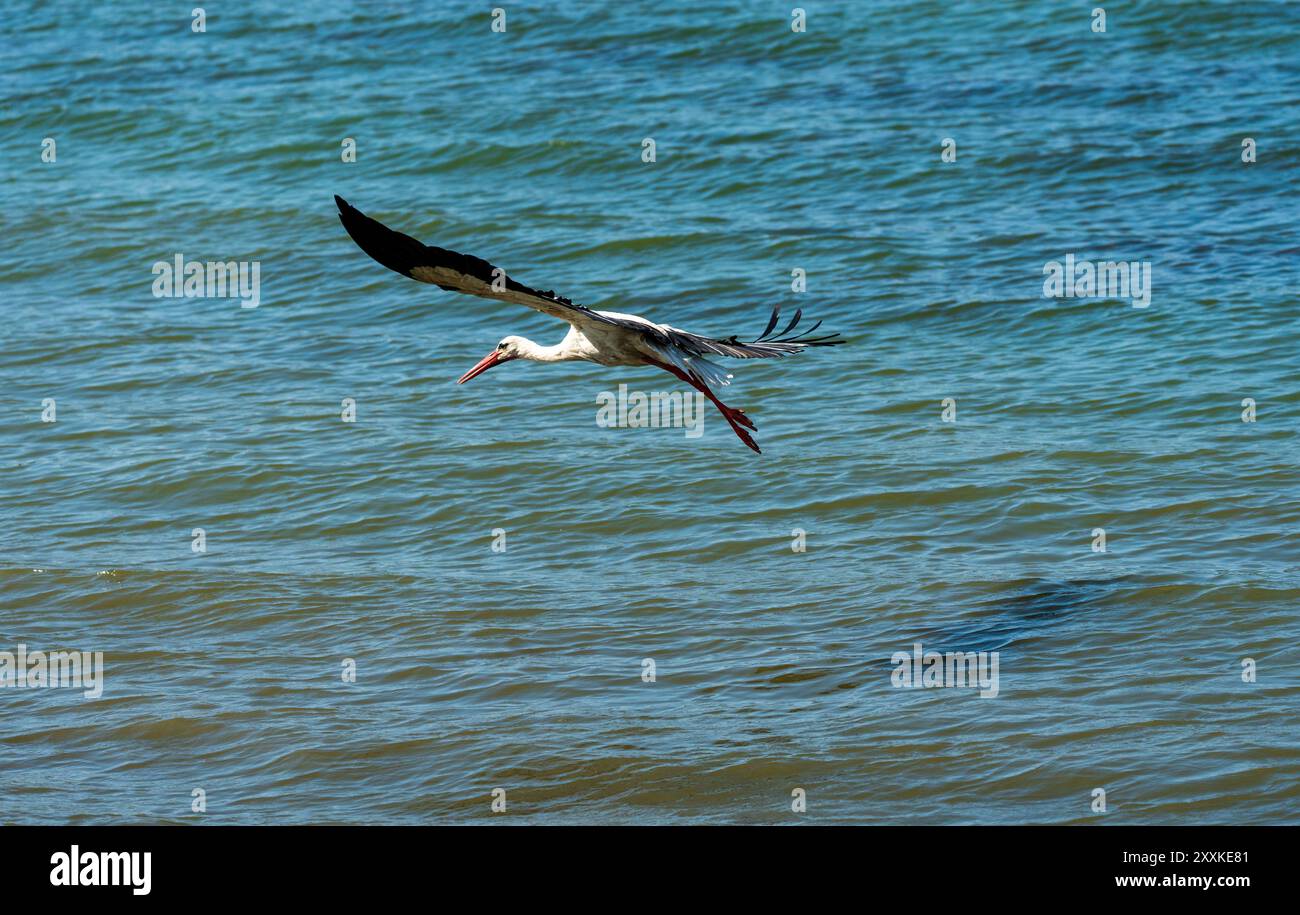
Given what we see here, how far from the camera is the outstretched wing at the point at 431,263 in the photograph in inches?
284

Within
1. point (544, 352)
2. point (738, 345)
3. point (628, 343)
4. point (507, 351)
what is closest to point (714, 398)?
point (738, 345)

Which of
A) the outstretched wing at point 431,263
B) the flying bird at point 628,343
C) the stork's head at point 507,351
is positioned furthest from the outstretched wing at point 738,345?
the outstretched wing at point 431,263

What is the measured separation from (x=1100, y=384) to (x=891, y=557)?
12.1 feet

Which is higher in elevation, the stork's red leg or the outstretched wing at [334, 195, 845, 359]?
the outstretched wing at [334, 195, 845, 359]

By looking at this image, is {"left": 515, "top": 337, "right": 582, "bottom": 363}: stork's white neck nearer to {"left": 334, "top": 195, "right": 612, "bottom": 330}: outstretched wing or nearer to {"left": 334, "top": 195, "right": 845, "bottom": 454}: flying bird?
{"left": 334, "top": 195, "right": 845, "bottom": 454}: flying bird

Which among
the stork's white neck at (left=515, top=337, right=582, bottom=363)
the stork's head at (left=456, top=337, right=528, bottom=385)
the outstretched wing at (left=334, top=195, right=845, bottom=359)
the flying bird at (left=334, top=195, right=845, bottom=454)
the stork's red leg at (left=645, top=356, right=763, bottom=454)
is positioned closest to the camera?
the outstretched wing at (left=334, top=195, right=845, bottom=359)

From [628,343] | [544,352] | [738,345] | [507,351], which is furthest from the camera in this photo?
[507,351]

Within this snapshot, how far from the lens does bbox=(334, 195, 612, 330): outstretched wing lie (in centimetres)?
721

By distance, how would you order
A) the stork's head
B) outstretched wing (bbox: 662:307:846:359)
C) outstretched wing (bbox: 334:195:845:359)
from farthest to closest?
the stork's head, outstretched wing (bbox: 662:307:846:359), outstretched wing (bbox: 334:195:845:359)

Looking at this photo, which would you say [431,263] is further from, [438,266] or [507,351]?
[507,351]

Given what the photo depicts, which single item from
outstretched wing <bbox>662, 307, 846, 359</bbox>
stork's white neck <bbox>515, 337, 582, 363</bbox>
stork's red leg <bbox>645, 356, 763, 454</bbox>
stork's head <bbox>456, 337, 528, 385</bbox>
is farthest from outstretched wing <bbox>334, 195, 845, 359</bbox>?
stork's head <bbox>456, 337, 528, 385</bbox>

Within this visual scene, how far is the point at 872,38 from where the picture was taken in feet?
75.7

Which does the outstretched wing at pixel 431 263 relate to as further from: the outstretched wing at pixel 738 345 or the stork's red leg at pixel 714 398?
the stork's red leg at pixel 714 398

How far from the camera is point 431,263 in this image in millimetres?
7375
